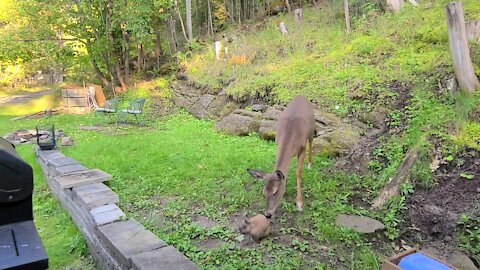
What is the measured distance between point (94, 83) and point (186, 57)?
195 inches

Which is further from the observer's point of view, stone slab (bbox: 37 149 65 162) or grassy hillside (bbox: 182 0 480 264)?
stone slab (bbox: 37 149 65 162)

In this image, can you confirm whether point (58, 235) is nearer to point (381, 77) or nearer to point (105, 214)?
point (105, 214)

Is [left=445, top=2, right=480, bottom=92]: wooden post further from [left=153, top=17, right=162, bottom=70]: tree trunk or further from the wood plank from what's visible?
[left=153, top=17, right=162, bottom=70]: tree trunk

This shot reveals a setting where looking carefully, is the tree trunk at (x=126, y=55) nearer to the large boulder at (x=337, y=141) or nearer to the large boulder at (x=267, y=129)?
the large boulder at (x=267, y=129)

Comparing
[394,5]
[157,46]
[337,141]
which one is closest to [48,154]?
[337,141]

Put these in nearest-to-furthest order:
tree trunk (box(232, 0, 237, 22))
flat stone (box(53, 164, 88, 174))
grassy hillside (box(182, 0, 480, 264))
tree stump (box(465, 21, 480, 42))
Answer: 1. grassy hillside (box(182, 0, 480, 264))
2. flat stone (box(53, 164, 88, 174))
3. tree stump (box(465, 21, 480, 42))
4. tree trunk (box(232, 0, 237, 22))

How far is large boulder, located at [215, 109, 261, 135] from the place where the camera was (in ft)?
28.0

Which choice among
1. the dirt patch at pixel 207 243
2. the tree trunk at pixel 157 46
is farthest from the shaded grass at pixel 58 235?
the tree trunk at pixel 157 46

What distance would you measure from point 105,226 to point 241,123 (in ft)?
17.0

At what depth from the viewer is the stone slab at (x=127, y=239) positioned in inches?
129

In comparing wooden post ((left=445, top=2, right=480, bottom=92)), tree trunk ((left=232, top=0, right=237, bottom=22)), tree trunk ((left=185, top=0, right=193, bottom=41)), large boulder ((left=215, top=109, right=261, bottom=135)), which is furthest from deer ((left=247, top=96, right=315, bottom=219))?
tree trunk ((left=232, top=0, right=237, bottom=22))

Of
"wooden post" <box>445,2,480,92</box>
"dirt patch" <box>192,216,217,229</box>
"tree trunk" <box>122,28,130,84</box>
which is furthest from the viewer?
"tree trunk" <box>122,28,130,84</box>

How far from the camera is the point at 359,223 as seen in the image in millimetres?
4129

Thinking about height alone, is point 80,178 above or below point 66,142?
below
